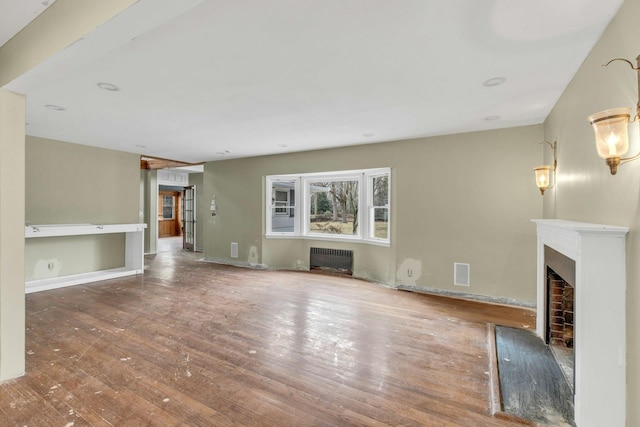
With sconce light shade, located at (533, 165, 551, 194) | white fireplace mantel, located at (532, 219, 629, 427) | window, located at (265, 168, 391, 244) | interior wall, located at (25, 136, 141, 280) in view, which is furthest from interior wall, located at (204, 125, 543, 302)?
interior wall, located at (25, 136, 141, 280)

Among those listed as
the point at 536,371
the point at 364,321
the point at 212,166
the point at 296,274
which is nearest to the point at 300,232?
the point at 296,274

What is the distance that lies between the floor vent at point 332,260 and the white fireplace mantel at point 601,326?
4.16 meters

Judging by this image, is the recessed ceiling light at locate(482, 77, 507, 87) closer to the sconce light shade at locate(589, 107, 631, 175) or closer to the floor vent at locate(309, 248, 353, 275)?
the sconce light shade at locate(589, 107, 631, 175)

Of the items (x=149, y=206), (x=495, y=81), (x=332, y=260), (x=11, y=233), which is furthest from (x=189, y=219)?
(x=495, y=81)

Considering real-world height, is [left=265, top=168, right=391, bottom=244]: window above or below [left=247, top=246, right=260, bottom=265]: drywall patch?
above

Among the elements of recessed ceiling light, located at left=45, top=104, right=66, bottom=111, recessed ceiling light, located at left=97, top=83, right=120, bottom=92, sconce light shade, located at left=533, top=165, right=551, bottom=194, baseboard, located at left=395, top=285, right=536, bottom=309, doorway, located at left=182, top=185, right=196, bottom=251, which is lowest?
baseboard, located at left=395, top=285, right=536, bottom=309

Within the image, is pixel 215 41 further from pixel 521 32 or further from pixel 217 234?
pixel 217 234

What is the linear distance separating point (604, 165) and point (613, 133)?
1.63 ft

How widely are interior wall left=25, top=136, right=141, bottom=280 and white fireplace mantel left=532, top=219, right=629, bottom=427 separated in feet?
22.4

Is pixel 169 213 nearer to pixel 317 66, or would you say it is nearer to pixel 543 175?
pixel 317 66

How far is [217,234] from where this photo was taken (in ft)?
23.8

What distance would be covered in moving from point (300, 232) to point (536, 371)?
4.69 metres

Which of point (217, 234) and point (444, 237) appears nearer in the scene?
point (444, 237)

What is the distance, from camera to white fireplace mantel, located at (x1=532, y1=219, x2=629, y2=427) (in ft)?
5.50
